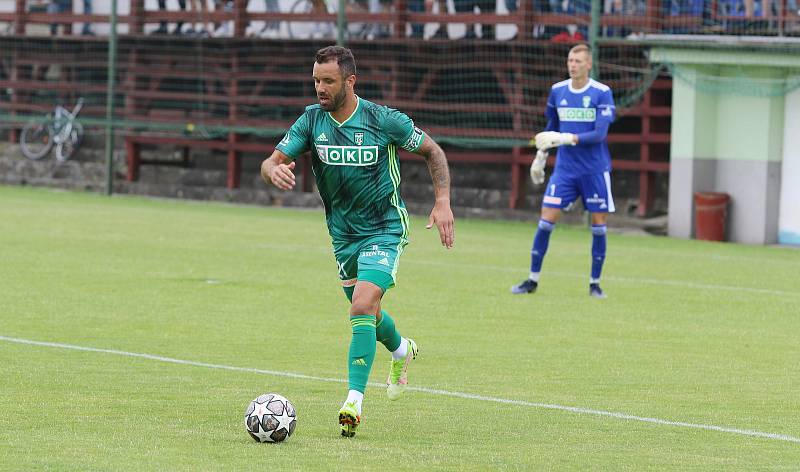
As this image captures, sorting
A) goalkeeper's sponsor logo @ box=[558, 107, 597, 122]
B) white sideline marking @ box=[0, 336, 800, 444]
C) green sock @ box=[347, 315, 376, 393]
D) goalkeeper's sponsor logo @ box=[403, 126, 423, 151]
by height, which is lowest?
white sideline marking @ box=[0, 336, 800, 444]

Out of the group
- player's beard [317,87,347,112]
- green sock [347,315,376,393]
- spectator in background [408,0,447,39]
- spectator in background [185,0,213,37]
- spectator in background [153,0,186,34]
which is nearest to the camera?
green sock [347,315,376,393]

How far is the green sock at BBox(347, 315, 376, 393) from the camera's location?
25.2 feet

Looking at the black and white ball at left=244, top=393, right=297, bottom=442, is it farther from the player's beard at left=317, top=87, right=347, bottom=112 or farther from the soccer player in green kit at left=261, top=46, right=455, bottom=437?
the player's beard at left=317, top=87, right=347, bottom=112

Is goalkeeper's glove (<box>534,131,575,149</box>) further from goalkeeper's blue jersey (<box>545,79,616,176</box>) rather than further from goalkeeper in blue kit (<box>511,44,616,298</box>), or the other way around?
goalkeeper's blue jersey (<box>545,79,616,176</box>)

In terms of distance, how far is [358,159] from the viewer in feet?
27.2

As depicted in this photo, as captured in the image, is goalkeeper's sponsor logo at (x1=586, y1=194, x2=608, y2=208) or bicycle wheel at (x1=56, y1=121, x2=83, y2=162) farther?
bicycle wheel at (x1=56, y1=121, x2=83, y2=162)

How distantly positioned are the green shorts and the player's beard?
28.0 inches

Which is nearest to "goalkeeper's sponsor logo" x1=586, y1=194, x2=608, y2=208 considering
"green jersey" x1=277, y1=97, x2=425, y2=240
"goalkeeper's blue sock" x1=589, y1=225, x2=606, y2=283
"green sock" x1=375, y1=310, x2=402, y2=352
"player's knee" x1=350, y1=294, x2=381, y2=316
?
"goalkeeper's blue sock" x1=589, y1=225, x2=606, y2=283

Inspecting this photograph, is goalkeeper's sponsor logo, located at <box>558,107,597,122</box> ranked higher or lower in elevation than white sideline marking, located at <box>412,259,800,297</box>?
higher

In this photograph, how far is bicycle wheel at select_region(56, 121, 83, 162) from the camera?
98.5 feet

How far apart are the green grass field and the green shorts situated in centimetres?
71

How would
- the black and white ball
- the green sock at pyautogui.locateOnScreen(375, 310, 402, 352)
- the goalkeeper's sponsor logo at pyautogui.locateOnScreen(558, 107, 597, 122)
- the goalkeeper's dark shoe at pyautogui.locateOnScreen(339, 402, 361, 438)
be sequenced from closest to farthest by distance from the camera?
1. the black and white ball
2. the goalkeeper's dark shoe at pyautogui.locateOnScreen(339, 402, 361, 438)
3. the green sock at pyautogui.locateOnScreen(375, 310, 402, 352)
4. the goalkeeper's sponsor logo at pyautogui.locateOnScreen(558, 107, 597, 122)

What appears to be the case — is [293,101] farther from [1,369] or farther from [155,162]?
[1,369]

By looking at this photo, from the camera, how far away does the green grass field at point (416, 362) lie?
7.41m
